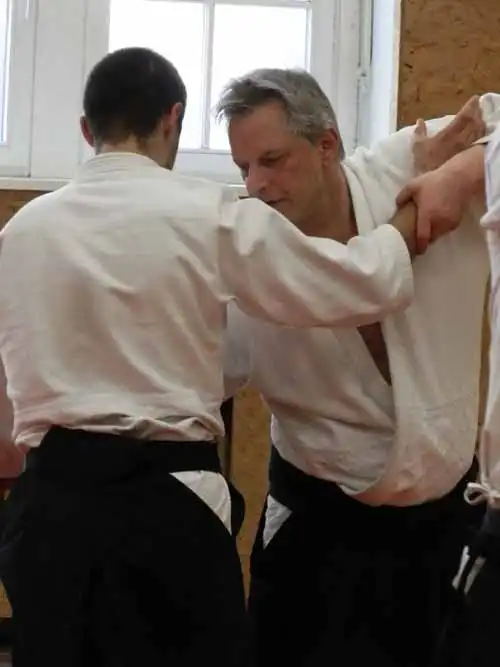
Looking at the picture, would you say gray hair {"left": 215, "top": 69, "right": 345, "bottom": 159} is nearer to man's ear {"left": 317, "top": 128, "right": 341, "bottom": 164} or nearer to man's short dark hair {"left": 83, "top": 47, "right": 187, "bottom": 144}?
man's ear {"left": 317, "top": 128, "right": 341, "bottom": 164}

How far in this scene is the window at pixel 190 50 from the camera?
2535 millimetres

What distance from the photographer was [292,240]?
3.99 feet

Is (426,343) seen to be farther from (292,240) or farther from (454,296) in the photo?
(292,240)

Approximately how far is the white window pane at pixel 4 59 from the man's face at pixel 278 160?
4.18 feet

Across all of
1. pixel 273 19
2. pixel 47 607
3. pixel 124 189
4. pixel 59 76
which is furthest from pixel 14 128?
pixel 47 607

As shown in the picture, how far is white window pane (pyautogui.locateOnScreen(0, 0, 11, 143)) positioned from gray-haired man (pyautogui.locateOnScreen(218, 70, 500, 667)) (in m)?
1.27

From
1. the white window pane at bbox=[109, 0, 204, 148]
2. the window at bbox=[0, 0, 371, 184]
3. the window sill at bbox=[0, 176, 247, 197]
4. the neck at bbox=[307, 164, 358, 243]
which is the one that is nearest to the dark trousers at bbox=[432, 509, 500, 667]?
the neck at bbox=[307, 164, 358, 243]

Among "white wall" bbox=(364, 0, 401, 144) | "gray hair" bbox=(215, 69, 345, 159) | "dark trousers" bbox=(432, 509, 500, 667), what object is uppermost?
"white wall" bbox=(364, 0, 401, 144)

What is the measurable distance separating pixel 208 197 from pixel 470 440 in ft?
1.61

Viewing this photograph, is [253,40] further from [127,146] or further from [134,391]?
[134,391]

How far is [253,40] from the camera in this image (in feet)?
8.49

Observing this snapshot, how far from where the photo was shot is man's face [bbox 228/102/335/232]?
1424 millimetres

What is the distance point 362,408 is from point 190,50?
4.82ft

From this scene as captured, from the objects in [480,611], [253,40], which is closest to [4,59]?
[253,40]
